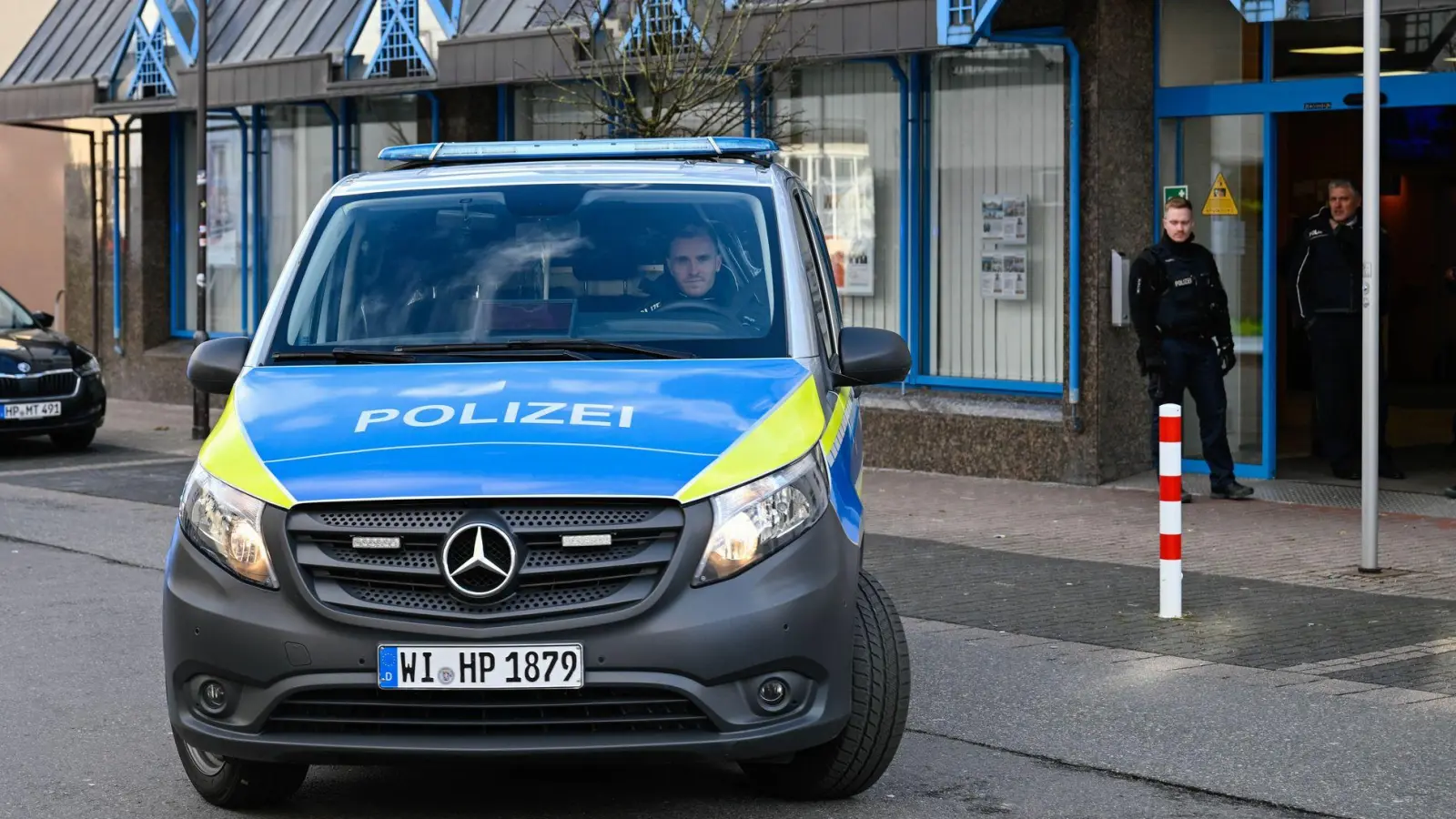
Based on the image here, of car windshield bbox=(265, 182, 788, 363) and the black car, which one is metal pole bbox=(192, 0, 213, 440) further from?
car windshield bbox=(265, 182, 788, 363)

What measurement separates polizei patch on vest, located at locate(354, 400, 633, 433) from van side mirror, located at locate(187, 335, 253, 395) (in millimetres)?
800

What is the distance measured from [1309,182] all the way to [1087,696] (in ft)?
39.2

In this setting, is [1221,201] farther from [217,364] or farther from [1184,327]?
[217,364]

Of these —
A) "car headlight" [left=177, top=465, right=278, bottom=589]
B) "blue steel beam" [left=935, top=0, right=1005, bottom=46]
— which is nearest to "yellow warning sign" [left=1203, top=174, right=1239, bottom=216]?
"blue steel beam" [left=935, top=0, right=1005, bottom=46]

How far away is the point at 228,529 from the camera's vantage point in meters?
5.49

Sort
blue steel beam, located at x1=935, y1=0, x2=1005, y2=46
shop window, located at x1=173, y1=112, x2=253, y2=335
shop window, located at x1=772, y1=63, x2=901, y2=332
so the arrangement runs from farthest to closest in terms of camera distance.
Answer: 1. shop window, located at x1=173, y1=112, x2=253, y2=335
2. shop window, located at x1=772, y1=63, x2=901, y2=332
3. blue steel beam, located at x1=935, y1=0, x2=1005, y2=46

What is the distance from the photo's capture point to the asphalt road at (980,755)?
20.0 ft

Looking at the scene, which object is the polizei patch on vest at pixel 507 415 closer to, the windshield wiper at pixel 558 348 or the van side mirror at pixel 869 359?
the windshield wiper at pixel 558 348

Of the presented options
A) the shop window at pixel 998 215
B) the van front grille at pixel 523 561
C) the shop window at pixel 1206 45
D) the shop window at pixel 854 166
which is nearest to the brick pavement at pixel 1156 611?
the van front grille at pixel 523 561

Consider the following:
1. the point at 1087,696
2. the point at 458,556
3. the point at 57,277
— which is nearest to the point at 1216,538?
the point at 1087,696

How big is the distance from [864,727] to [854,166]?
11.4m

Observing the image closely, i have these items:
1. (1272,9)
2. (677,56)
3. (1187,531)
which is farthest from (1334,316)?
(677,56)

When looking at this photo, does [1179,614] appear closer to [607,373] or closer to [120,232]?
[607,373]

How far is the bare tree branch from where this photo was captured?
14992mm
